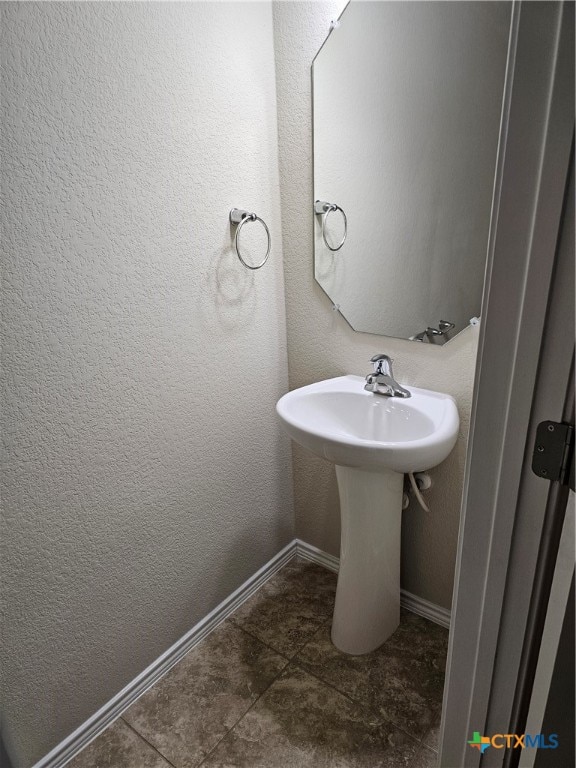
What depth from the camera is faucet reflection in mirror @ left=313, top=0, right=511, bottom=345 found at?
118cm

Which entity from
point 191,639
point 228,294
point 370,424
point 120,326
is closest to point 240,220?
point 228,294

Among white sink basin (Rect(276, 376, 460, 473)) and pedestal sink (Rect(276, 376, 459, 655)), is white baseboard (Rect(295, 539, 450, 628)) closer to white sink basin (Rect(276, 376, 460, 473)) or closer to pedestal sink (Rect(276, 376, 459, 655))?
pedestal sink (Rect(276, 376, 459, 655))

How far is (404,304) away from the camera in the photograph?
143 centimetres

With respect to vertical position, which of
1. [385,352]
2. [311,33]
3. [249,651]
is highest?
[311,33]

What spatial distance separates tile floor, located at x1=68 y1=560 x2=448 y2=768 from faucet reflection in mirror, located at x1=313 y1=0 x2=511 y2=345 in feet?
3.42

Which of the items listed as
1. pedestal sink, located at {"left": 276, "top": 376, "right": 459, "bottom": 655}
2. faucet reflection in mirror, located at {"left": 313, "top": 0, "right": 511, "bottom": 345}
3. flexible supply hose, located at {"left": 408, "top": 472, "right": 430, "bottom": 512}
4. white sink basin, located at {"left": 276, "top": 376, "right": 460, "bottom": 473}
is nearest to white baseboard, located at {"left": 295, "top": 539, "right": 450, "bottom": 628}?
pedestal sink, located at {"left": 276, "top": 376, "right": 459, "bottom": 655}

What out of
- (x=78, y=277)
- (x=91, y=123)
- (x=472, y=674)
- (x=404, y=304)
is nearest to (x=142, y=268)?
(x=78, y=277)

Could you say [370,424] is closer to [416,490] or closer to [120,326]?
[416,490]

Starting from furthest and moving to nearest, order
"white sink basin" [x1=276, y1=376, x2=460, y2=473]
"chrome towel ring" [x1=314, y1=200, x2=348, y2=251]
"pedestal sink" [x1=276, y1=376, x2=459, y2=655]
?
"chrome towel ring" [x1=314, y1=200, x2=348, y2=251], "pedestal sink" [x1=276, y1=376, x2=459, y2=655], "white sink basin" [x1=276, y1=376, x2=460, y2=473]

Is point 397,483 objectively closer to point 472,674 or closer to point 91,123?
point 472,674

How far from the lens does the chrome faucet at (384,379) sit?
141 centimetres

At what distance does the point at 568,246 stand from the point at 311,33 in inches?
48.6

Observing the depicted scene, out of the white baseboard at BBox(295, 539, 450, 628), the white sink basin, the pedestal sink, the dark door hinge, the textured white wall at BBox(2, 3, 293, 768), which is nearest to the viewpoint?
the dark door hinge

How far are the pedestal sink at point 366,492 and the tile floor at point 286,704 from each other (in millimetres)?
103
